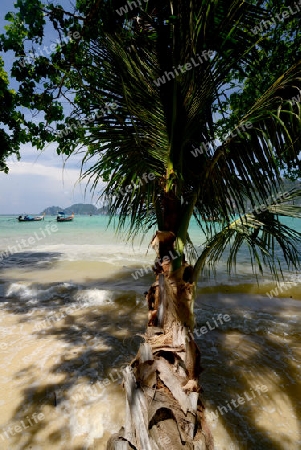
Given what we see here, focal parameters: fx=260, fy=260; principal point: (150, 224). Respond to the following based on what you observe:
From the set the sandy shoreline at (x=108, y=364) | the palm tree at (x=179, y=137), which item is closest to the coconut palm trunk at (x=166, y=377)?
the palm tree at (x=179, y=137)

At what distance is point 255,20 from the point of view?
254 cm

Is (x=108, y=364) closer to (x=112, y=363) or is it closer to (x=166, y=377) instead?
(x=112, y=363)

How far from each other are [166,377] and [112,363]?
295 cm

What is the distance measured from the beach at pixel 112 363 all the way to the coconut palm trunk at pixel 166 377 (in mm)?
1681

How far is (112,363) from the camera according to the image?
14.0ft

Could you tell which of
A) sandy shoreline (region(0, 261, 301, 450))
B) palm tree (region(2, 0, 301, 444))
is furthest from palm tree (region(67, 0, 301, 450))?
sandy shoreline (region(0, 261, 301, 450))

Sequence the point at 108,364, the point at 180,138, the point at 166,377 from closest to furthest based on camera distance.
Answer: the point at 166,377 < the point at 180,138 < the point at 108,364

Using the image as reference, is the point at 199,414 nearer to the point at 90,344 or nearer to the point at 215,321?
the point at 90,344

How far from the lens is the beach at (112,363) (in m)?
2.93

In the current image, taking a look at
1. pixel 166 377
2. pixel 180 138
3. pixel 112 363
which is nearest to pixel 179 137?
pixel 180 138

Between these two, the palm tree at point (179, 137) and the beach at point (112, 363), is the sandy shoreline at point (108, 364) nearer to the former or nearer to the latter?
the beach at point (112, 363)

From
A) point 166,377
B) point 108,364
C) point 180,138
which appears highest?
point 180,138

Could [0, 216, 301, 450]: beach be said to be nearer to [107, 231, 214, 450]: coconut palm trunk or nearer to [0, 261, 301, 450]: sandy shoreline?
[0, 261, 301, 450]: sandy shoreline

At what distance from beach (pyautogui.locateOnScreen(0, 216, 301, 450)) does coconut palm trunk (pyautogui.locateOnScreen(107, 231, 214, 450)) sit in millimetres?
1681
